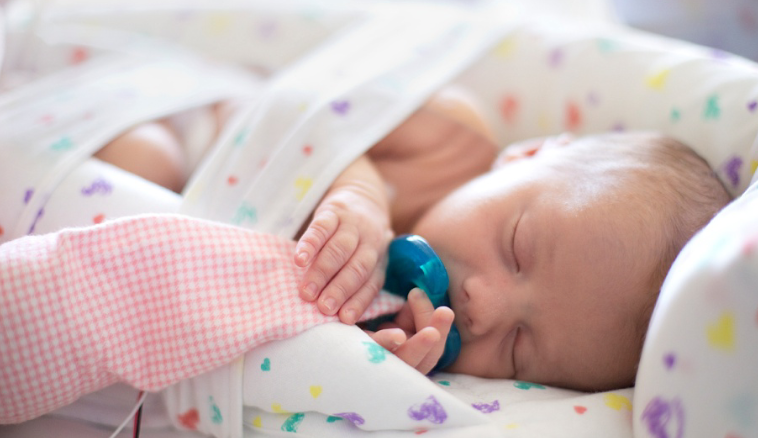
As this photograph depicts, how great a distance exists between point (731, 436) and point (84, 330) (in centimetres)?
72

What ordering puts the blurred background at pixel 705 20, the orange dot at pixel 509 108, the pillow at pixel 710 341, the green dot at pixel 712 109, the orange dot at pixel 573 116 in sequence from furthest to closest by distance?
the blurred background at pixel 705 20
the orange dot at pixel 509 108
the orange dot at pixel 573 116
the green dot at pixel 712 109
the pillow at pixel 710 341

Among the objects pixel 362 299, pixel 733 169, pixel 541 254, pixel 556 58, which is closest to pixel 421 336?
pixel 362 299

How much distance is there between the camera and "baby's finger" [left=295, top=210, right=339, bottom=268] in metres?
0.81

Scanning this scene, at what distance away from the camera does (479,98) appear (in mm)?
1475

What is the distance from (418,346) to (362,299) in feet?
0.39

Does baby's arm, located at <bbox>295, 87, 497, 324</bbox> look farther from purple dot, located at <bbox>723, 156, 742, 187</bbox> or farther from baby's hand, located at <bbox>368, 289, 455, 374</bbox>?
purple dot, located at <bbox>723, 156, 742, 187</bbox>

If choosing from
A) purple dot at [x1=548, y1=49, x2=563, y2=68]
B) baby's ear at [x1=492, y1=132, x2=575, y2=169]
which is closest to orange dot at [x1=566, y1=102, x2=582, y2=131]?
purple dot at [x1=548, y1=49, x2=563, y2=68]

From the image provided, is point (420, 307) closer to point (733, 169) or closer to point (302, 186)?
point (302, 186)

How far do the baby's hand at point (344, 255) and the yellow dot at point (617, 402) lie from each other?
13.6 inches

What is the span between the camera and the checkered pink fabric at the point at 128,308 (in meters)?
0.73

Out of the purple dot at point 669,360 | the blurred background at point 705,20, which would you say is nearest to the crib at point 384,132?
the purple dot at point 669,360

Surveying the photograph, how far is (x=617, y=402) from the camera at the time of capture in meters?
0.81

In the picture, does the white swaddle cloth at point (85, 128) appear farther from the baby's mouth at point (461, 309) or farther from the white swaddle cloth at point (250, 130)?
the baby's mouth at point (461, 309)

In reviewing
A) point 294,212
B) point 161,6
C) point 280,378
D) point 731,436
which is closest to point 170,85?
point 161,6
